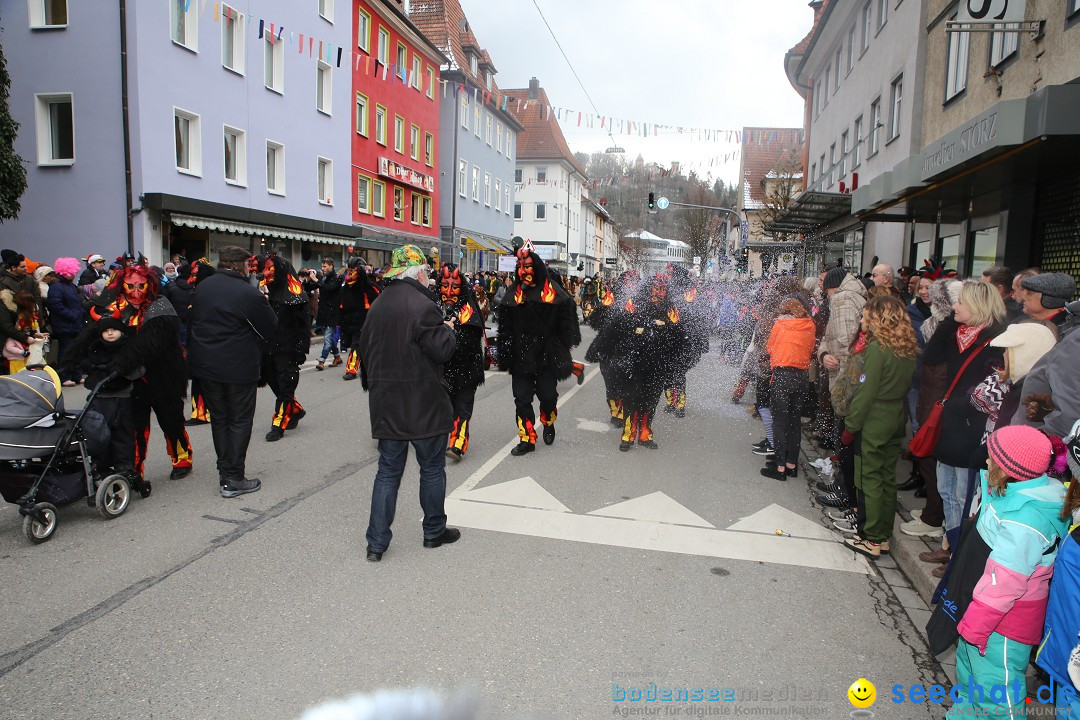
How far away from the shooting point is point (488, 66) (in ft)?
141

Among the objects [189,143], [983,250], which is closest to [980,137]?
[983,250]

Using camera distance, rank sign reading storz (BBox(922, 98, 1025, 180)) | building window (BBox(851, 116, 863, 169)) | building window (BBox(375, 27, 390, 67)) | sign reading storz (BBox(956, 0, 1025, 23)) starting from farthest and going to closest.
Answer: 1. building window (BBox(375, 27, 390, 67))
2. building window (BBox(851, 116, 863, 169))
3. sign reading storz (BBox(956, 0, 1025, 23))
4. sign reading storz (BBox(922, 98, 1025, 180))

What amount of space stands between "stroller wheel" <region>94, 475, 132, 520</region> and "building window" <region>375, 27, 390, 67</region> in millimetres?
26618

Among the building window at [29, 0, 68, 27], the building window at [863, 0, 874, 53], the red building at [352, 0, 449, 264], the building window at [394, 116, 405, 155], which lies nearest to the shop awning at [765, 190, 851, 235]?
the building window at [863, 0, 874, 53]

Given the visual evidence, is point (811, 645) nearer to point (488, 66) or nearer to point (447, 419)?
point (447, 419)

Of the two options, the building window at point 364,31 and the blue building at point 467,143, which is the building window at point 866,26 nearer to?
the building window at point 364,31

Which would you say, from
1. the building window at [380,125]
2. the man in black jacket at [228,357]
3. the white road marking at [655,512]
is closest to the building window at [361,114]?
the building window at [380,125]

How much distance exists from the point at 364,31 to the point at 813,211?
61.8 ft

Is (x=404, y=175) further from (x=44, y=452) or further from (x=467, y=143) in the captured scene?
(x=44, y=452)

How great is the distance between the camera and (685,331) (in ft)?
26.2

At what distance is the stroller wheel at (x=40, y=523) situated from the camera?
4.51 metres

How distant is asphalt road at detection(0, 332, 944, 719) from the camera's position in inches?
121

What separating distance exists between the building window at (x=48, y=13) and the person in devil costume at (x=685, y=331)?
16.3 meters

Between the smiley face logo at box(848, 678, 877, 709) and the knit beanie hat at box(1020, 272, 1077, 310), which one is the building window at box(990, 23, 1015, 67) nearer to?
the knit beanie hat at box(1020, 272, 1077, 310)
